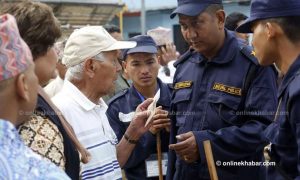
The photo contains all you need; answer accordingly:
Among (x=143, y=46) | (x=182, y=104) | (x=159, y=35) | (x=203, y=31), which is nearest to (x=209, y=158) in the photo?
(x=182, y=104)

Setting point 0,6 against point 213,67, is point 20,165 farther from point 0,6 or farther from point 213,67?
point 213,67

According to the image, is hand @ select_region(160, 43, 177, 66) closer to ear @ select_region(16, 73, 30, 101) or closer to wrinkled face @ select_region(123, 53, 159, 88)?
wrinkled face @ select_region(123, 53, 159, 88)

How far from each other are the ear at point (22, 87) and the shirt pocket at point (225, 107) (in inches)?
74.0

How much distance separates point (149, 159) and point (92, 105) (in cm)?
109

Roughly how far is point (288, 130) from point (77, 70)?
56.2 inches

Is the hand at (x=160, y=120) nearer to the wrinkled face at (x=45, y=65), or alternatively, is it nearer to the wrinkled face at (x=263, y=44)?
the wrinkled face at (x=263, y=44)

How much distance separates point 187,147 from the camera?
10.9ft

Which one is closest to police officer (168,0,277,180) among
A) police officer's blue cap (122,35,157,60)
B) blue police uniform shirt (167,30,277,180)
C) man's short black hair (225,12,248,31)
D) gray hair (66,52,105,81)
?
blue police uniform shirt (167,30,277,180)

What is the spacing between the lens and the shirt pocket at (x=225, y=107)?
3.36 metres

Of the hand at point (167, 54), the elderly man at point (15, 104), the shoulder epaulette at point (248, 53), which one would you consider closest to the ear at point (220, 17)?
the shoulder epaulette at point (248, 53)

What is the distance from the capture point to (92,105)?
3217mm

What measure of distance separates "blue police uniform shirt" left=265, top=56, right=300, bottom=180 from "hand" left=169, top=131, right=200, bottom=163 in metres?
0.73

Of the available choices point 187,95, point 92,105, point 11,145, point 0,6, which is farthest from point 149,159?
point 11,145

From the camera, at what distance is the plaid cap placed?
165 centimetres
